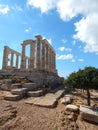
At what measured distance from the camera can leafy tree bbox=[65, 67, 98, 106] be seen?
10.4 m

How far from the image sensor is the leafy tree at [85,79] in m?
10.4

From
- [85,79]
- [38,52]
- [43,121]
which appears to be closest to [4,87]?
[85,79]

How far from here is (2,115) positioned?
24.9ft

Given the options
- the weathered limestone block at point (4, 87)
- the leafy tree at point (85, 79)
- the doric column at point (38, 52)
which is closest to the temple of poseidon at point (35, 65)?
the doric column at point (38, 52)

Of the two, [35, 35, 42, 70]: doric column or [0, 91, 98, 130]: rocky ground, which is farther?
[35, 35, 42, 70]: doric column

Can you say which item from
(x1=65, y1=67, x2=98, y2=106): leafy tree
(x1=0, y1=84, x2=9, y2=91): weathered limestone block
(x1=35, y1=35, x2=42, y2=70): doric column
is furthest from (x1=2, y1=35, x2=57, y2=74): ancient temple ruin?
(x1=65, y1=67, x2=98, y2=106): leafy tree

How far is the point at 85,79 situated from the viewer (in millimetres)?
10547

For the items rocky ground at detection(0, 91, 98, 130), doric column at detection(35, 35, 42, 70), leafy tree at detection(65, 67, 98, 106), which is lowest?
rocky ground at detection(0, 91, 98, 130)

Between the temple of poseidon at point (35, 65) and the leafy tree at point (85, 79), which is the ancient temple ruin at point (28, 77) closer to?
the temple of poseidon at point (35, 65)

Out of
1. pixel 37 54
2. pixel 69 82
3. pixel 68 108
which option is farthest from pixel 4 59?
pixel 68 108

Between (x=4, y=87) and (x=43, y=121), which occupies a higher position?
(x=4, y=87)

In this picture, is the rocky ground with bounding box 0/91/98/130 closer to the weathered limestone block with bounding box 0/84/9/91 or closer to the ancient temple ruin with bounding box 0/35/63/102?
the ancient temple ruin with bounding box 0/35/63/102

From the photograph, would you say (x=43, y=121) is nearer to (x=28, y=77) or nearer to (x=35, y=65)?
(x=28, y=77)

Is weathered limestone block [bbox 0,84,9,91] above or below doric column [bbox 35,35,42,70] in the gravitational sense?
below
